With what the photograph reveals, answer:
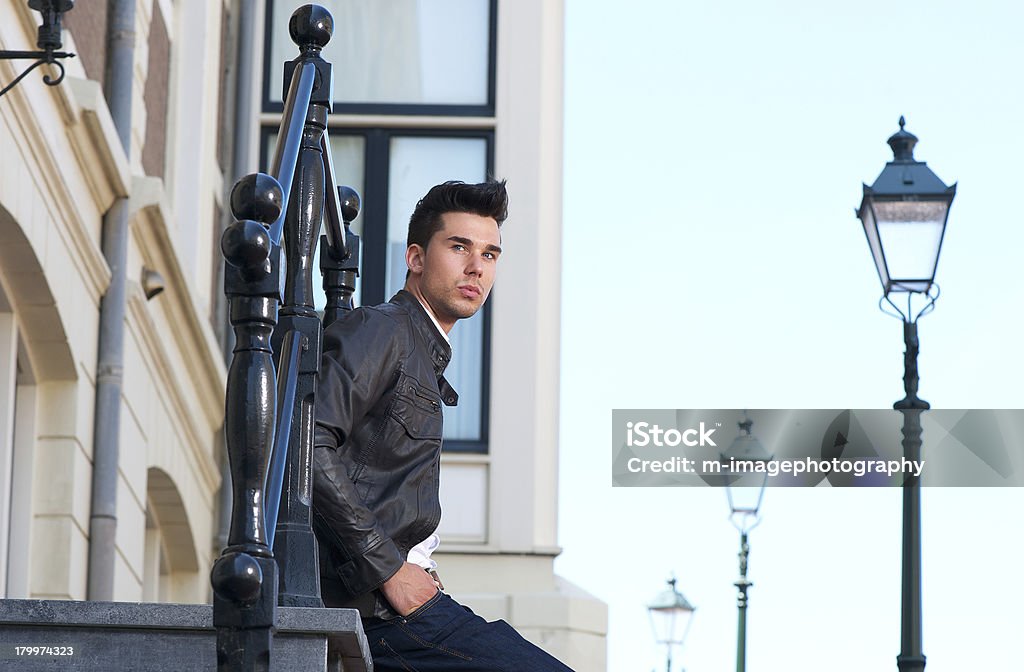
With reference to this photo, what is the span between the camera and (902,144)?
11047 millimetres

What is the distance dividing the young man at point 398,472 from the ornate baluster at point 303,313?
3.2 inches

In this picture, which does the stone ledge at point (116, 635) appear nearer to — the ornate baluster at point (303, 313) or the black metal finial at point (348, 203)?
the ornate baluster at point (303, 313)

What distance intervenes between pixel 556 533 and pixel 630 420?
2.20 m

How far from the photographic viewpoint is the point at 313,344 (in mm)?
4352

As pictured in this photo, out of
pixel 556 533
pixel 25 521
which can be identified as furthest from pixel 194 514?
pixel 25 521

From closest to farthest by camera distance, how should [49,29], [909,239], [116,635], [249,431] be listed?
1. [249,431]
2. [116,635]
3. [49,29]
4. [909,239]

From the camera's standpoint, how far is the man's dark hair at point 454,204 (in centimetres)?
470

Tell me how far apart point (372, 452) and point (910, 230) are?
6.64 m

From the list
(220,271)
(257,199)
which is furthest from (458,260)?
(220,271)

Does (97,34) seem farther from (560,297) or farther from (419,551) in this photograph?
(419,551)

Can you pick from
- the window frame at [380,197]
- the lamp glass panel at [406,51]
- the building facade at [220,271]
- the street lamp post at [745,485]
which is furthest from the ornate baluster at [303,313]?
the street lamp post at [745,485]

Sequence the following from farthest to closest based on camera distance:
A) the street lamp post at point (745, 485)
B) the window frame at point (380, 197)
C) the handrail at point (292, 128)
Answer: the street lamp post at point (745, 485)
the window frame at point (380, 197)
the handrail at point (292, 128)

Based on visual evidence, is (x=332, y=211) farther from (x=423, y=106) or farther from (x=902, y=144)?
(x=423, y=106)

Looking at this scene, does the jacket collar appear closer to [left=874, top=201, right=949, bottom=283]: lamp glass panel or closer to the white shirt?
the white shirt
